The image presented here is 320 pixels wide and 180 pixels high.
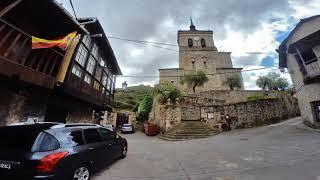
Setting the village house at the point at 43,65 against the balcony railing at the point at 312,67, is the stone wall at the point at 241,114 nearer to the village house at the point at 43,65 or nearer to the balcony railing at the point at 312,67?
the balcony railing at the point at 312,67

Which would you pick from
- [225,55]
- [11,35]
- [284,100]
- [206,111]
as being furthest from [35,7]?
[225,55]

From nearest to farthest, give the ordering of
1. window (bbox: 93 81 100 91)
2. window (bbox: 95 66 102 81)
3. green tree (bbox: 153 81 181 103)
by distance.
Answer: window (bbox: 93 81 100 91), window (bbox: 95 66 102 81), green tree (bbox: 153 81 181 103)

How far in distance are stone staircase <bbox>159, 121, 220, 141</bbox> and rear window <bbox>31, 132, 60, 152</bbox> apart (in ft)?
40.3

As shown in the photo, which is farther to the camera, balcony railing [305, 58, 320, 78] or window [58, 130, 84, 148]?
balcony railing [305, 58, 320, 78]

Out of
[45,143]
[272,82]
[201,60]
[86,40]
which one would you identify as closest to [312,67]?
[86,40]

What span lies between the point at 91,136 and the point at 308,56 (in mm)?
16803

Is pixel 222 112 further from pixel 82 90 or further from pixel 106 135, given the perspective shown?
pixel 106 135

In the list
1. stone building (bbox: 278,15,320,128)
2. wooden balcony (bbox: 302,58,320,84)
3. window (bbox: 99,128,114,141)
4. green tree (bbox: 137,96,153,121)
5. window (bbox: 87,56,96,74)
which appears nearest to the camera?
window (bbox: 99,128,114,141)

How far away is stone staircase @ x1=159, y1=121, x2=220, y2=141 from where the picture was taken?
1597 cm

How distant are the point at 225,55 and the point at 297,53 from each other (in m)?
35.2

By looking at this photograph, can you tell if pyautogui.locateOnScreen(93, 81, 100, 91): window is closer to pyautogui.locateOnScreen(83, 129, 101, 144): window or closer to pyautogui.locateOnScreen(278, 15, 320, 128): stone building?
pyautogui.locateOnScreen(83, 129, 101, 144): window

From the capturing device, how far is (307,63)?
47.2 feet

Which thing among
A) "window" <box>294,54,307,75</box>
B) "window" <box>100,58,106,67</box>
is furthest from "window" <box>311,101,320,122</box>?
"window" <box>100,58,106,67</box>

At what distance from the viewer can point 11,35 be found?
6590mm
